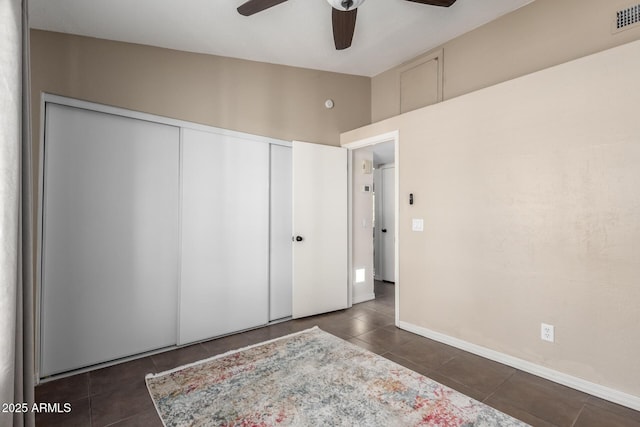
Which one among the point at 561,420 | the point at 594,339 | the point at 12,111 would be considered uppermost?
the point at 12,111

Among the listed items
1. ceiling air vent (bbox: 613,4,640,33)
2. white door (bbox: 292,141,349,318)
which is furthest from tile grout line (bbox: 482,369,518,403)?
ceiling air vent (bbox: 613,4,640,33)

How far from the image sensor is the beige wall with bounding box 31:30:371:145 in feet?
7.37

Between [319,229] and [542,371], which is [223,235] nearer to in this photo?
[319,229]

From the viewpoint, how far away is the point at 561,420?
1793 mm

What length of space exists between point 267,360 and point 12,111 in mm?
2287

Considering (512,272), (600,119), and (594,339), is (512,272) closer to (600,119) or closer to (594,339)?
(594,339)

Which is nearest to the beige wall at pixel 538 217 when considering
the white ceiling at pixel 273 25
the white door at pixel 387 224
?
the white ceiling at pixel 273 25

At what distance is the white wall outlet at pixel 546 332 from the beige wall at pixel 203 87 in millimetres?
2945

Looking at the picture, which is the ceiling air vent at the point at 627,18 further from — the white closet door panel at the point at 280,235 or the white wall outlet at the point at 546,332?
the white closet door panel at the point at 280,235

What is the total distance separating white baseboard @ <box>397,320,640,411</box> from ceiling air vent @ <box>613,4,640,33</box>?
104 inches

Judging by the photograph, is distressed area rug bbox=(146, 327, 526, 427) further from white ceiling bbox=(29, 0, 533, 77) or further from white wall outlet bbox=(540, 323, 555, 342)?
white ceiling bbox=(29, 0, 533, 77)

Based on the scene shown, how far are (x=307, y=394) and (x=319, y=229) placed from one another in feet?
6.46

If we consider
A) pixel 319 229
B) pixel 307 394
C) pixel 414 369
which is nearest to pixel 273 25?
pixel 319 229

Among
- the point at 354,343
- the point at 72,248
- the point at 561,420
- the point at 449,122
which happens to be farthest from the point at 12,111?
the point at 561,420
